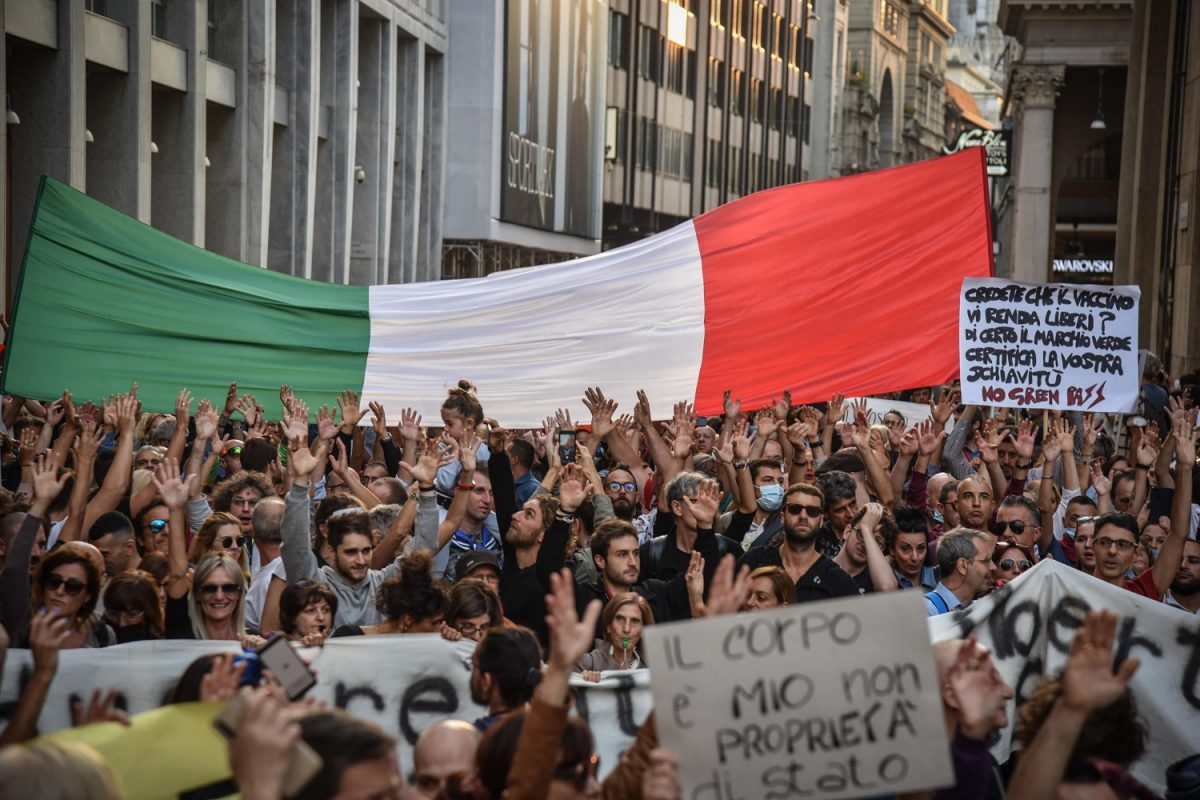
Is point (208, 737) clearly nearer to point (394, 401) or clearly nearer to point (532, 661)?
point (532, 661)

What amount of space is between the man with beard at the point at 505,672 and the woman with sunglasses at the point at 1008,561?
3.44 m

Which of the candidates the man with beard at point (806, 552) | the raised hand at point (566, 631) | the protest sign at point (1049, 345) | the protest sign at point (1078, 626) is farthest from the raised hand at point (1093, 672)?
the protest sign at point (1049, 345)

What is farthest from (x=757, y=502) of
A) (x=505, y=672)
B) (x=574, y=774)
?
(x=574, y=774)

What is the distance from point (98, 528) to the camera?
7.99 m

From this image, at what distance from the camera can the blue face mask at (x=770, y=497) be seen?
383 inches

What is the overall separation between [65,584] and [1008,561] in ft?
14.7

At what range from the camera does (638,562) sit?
759 cm

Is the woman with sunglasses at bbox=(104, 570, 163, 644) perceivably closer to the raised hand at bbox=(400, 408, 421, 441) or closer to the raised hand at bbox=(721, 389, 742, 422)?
the raised hand at bbox=(400, 408, 421, 441)

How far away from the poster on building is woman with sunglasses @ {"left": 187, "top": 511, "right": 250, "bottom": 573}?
3451 cm

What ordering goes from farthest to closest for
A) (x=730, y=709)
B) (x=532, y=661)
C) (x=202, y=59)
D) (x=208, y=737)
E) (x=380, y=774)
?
(x=202, y=59)
(x=532, y=661)
(x=208, y=737)
(x=730, y=709)
(x=380, y=774)

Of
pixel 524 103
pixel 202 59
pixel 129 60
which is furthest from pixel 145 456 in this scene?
pixel 524 103

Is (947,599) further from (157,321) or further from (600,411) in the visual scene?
(157,321)

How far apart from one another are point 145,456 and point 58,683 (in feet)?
13.3

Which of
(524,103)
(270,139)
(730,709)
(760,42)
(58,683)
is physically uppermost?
(760,42)
